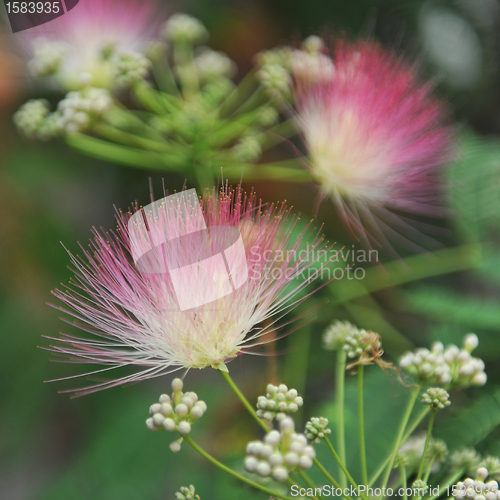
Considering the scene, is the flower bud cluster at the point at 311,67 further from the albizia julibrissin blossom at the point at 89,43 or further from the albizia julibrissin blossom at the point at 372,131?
the albizia julibrissin blossom at the point at 89,43

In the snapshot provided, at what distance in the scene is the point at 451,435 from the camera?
3.44ft

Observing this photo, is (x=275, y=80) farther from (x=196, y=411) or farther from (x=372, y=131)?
(x=196, y=411)

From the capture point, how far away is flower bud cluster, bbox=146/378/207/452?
74cm

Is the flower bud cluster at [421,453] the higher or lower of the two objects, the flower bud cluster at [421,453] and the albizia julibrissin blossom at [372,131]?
the lower

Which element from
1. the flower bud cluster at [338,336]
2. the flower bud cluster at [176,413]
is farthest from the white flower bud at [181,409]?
the flower bud cluster at [338,336]

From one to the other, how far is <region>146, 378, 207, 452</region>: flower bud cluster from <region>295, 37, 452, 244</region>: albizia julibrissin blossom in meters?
0.86

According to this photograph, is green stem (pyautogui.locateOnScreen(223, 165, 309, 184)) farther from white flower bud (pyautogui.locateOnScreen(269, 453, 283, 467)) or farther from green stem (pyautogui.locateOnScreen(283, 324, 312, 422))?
white flower bud (pyautogui.locateOnScreen(269, 453, 283, 467))

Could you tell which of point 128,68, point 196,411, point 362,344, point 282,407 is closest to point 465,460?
point 362,344

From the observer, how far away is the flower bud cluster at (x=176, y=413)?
0.74 meters

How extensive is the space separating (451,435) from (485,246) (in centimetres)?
71

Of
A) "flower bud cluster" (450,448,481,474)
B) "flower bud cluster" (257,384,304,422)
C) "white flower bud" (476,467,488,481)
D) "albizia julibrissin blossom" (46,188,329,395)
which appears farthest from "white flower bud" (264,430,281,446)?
"flower bud cluster" (450,448,481,474)

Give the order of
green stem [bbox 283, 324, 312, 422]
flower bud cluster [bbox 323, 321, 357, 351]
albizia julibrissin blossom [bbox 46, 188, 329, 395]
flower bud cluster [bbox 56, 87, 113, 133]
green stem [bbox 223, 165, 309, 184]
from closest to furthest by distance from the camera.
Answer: albizia julibrissin blossom [bbox 46, 188, 329, 395] → flower bud cluster [bbox 323, 321, 357, 351] → flower bud cluster [bbox 56, 87, 113, 133] → green stem [bbox 223, 165, 309, 184] → green stem [bbox 283, 324, 312, 422]

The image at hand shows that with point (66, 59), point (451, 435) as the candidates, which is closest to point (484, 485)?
point (451, 435)

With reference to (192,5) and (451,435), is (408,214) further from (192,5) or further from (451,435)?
(192,5)
